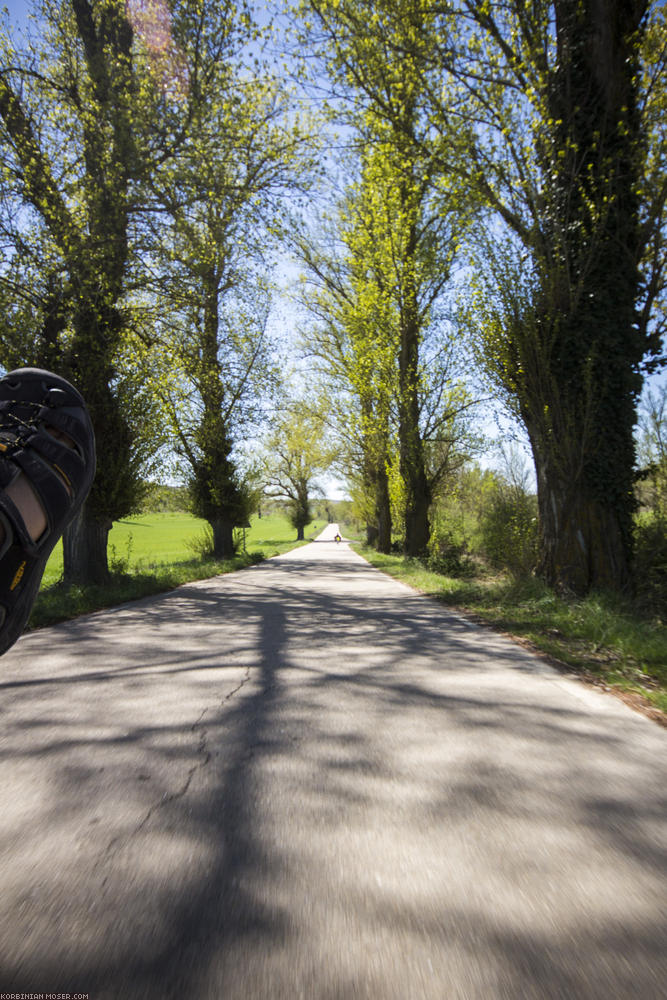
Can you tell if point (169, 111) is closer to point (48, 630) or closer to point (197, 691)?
point (48, 630)

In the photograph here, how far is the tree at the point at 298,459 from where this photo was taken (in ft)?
92.9

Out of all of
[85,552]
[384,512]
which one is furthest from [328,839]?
[384,512]

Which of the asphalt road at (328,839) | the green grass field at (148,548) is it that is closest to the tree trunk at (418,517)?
the green grass field at (148,548)

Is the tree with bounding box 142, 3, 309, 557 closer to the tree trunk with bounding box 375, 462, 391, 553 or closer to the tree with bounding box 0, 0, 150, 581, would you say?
Result: the tree with bounding box 0, 0, 150, 581

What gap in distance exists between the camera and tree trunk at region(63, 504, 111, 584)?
944cm

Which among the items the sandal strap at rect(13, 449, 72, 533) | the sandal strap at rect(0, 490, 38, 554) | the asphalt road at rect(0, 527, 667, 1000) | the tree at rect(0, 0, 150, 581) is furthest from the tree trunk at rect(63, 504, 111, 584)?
the sandal strap at rect(0, 490, 38, 554)

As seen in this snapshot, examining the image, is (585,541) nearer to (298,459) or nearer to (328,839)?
(328,839)

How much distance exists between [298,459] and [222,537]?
79.2ft

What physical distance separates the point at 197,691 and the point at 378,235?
1519cm

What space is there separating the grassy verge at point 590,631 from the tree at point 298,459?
14.0 m

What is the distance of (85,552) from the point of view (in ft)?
31.2

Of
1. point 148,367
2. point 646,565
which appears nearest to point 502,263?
point 646,565

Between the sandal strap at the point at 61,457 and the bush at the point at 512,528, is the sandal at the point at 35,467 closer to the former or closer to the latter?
the sandal strap at the point at 61,457

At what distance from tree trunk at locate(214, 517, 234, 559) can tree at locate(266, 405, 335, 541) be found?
4067mm
